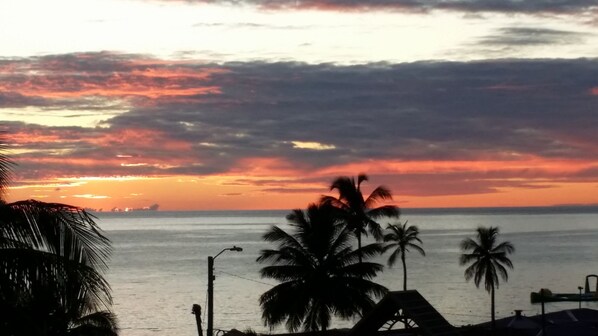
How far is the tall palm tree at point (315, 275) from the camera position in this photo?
46969mm

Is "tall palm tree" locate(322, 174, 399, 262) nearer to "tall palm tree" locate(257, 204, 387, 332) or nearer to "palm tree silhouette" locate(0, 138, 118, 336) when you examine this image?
"tall palm tree" locate(257, 204, 387, 332)

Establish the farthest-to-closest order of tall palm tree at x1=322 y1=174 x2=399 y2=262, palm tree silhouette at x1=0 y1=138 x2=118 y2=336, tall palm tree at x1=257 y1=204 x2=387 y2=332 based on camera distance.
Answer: tall palm tree at x1=322 y1=174 x2=399 y2=262
tall palm tree at x1=257 y1=204 x2=387 y2=332
palm tree silhouette at x1=0 y1=138 x2=118 y2=336

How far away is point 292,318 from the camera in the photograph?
154 ft

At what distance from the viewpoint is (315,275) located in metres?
47.6

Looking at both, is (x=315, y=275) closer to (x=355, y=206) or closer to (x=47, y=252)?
(x=355, y=206)

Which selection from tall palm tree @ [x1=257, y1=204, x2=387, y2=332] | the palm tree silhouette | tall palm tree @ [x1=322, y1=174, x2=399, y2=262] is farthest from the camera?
tall palm tree @ [x1=322, y1=174, x2=399, y2=262]

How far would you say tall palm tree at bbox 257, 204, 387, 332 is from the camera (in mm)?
46969

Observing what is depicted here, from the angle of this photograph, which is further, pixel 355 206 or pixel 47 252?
pixel 355 206

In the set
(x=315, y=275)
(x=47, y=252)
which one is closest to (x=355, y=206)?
(x=315, y=275)

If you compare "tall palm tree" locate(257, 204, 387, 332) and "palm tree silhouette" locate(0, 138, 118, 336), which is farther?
"tall palm tree" locate(257, 204, 387, 332)

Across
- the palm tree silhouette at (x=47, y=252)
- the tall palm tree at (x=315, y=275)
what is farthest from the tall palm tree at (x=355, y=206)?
the palm tree silhouette at (x=47, y=252)

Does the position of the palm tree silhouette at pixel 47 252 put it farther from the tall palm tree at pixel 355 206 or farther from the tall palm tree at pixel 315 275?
the tall palm tree at pixel 355 206

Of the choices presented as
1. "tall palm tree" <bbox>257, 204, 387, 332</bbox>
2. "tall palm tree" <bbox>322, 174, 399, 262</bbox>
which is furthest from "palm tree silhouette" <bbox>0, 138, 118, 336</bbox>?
"tall palm tree" <bbox>322, 174, 399, 262</bbox>

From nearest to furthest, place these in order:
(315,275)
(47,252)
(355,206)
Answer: (47,252)
(315,275)
(355,206)
